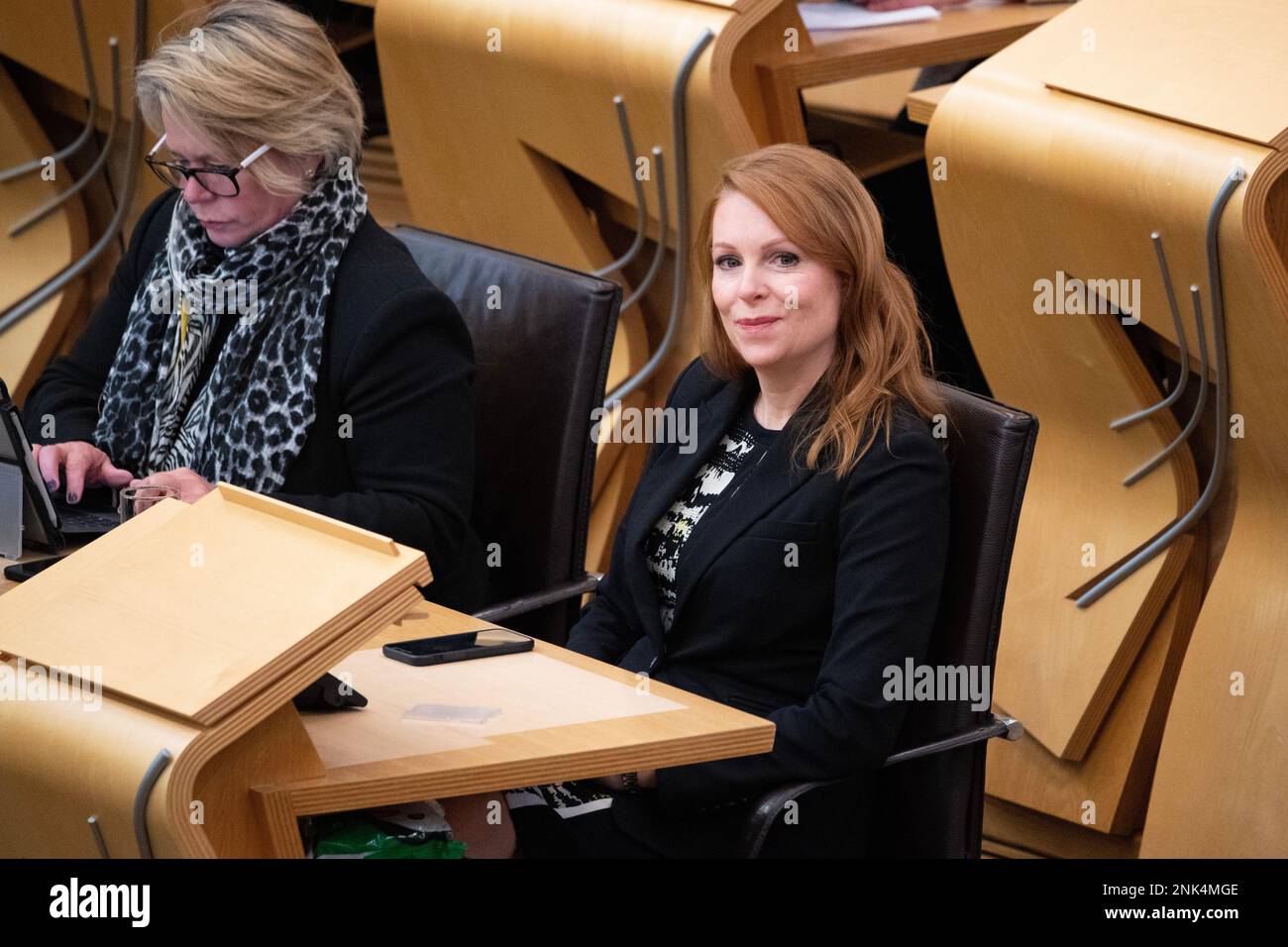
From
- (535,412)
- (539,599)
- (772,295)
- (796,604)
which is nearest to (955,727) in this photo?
(796,604)

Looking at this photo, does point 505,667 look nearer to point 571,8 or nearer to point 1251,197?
point 1251,197

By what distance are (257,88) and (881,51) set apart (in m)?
1.19

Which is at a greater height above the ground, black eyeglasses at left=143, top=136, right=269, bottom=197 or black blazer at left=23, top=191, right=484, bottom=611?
black eyeglasses at left=143, top=136, right=269, bottom=197

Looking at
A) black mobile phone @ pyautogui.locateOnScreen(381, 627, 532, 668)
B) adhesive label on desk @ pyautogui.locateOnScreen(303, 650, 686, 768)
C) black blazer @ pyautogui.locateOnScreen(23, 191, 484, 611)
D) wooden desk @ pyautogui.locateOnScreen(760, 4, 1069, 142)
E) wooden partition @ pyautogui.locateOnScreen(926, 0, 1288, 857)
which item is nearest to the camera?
adhesive label on desk @ pyautogui.locateOnScreen(303, 650, 686, 768)

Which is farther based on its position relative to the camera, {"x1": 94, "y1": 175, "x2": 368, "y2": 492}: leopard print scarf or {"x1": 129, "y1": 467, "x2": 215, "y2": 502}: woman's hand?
{"x1": 94, "y1": 175, "x2": 368, "y2": 492}: leopard print scarf

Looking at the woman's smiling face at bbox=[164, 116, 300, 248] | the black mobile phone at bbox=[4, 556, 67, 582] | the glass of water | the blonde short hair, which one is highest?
the blonde short hair

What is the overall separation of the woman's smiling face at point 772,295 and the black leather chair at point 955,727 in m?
0.16

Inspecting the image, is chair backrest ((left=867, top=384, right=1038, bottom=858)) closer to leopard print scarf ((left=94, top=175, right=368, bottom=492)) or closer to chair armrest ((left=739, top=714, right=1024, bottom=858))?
chair armrest ((left=739, top=714, right=1024, bottom=858))

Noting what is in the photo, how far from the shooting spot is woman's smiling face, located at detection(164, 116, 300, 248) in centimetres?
224

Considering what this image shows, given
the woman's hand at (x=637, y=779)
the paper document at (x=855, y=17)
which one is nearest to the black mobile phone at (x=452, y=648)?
the woman's hand at (x=637, y=779)

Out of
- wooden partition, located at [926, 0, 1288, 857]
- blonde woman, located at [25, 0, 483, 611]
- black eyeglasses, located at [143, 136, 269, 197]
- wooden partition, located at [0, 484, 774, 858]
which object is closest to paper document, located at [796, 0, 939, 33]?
wooden partition, located at [926, 0, 1288, 857]

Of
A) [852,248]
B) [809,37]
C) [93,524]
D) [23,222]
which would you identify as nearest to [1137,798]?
[852,248]

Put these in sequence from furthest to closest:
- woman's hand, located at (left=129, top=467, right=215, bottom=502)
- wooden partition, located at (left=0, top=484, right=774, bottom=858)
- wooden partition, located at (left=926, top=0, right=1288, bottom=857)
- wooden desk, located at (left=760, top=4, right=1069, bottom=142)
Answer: wooden desk, located at (left=760, top=4, right=1069, bottom=142), wooden partition, located at (left=926, top=0, right=1288, bottom=857), woman's hand, located at (left=129, top=467, right=215, bottom=502), wooden partition, located at (left=0, top=484, right=774, bottom=858)

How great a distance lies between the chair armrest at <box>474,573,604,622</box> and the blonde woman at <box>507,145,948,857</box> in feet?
0.91
